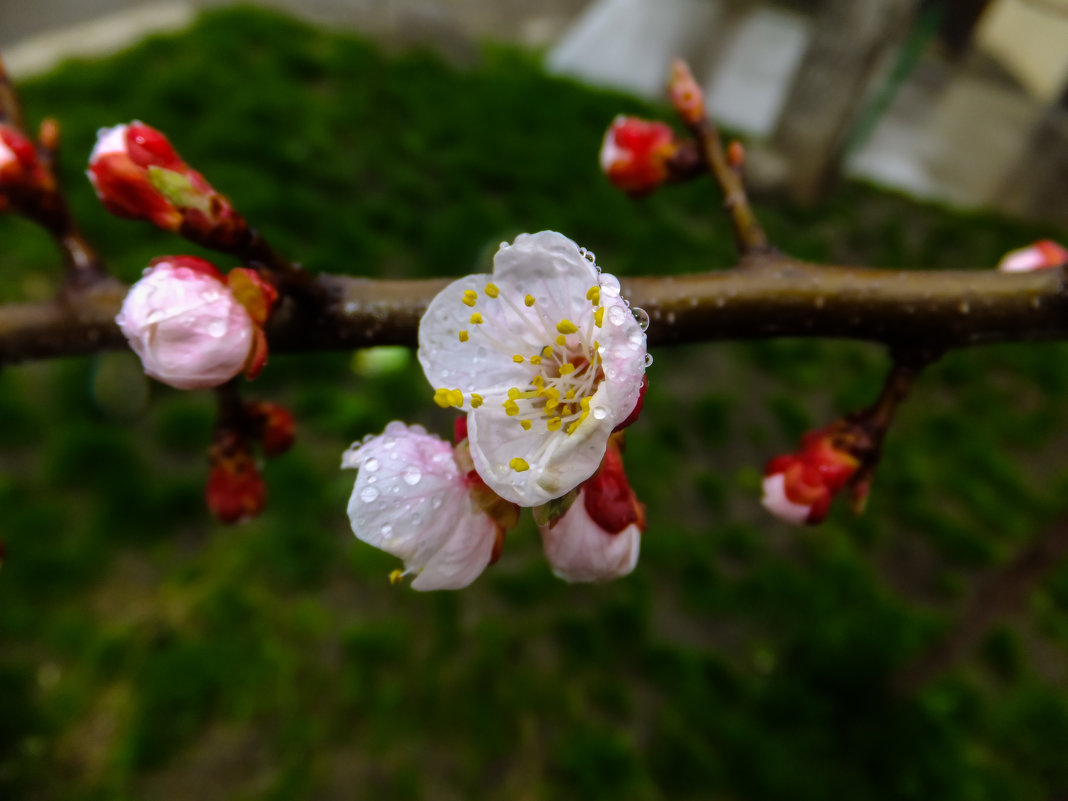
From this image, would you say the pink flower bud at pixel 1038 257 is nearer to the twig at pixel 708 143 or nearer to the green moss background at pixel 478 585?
the twig at pixel 708 143

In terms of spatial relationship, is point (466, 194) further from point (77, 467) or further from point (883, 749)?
point (883, 749)

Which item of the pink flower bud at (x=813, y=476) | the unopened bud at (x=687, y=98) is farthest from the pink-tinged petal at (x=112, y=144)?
the pink flower bud at (x=813, y=476)

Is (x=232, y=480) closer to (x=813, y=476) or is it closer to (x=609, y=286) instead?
(x=609, y=286)

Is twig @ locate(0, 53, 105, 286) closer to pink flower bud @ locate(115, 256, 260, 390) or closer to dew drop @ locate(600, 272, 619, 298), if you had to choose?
pink flower bud @ locate(115, 256, 260, 390)

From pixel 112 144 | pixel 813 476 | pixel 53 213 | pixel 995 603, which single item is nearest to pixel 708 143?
pixel 813 476

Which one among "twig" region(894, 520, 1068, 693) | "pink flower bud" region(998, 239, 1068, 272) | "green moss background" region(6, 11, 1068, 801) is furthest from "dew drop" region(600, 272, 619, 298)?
"green moss background" region(6, 11, 1068, 801)

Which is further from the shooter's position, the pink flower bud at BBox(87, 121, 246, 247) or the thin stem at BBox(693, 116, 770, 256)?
the thin stem at BBox(693, 116, 770, 256)
